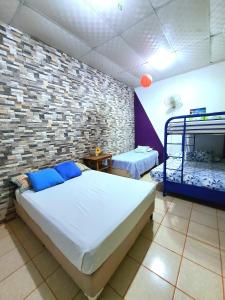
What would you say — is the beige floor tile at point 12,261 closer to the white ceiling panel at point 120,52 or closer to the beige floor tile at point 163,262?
the beige floor tile at point 163,262

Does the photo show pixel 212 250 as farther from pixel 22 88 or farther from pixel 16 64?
pixel 16 64

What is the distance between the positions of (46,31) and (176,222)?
3545 mm

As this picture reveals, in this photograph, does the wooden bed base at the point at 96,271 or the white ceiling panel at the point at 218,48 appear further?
the white ceiling panel at the point at 218,48

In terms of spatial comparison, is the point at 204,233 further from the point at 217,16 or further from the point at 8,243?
the point at 217,16

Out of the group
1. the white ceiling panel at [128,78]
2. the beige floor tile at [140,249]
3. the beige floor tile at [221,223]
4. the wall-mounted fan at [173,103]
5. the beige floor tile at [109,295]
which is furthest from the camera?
the wall-mounted fan at [173,103]

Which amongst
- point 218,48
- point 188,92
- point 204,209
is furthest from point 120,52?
point 204,209

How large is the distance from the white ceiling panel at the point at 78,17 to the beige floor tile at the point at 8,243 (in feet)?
9.89

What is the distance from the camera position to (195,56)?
318 centimetres

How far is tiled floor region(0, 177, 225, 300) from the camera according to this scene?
1191mm

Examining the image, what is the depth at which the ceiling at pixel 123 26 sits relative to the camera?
180 centimetres

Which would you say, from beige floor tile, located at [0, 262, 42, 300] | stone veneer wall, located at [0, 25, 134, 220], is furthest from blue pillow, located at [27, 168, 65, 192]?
beige floor tile, located at [0, 262, 42, 300]

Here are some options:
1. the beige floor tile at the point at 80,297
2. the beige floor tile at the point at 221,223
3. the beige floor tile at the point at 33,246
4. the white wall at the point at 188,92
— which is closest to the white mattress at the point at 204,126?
the beige floor tile at the point at 221,223

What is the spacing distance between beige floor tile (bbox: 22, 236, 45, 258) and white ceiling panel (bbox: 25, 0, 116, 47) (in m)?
3.00

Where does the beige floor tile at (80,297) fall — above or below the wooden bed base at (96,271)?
below
